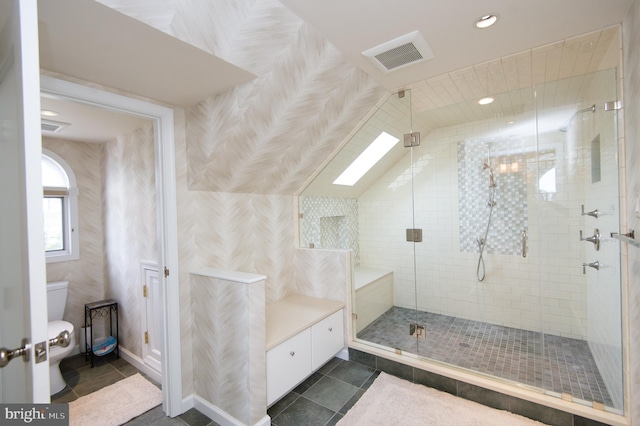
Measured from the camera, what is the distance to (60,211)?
118 inches

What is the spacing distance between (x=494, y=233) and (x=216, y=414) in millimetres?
2904

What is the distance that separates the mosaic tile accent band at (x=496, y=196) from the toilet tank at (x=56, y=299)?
3.98m

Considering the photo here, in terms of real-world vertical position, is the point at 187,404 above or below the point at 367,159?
below

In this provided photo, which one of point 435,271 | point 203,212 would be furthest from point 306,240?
point 435,271

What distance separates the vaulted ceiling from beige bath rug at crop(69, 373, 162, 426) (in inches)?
66.1

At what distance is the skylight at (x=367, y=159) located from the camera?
2844mm

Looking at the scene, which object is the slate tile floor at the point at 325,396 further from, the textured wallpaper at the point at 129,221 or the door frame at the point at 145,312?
the textured wallpaper at the point at 129,221

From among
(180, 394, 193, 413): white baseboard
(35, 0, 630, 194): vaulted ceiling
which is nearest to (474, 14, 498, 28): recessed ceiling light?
(35, 0, 630, 194): vaulted ceiling

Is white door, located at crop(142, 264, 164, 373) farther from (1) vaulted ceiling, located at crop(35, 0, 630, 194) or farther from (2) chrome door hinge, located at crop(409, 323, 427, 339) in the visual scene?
(2) chrome door hinge, located at crop(409, 323, 427, 339)

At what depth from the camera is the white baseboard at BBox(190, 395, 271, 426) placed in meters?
1.82

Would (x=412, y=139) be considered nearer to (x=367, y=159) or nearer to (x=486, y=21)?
(x=367, y=159)

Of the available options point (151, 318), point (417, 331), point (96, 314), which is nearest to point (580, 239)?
point (417, 331)

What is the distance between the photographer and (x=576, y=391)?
187 centimetres

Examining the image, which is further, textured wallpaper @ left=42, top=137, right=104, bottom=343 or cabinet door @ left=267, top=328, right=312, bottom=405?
textured wallpaper @ left=42, top=137, right=104, bottom=343
